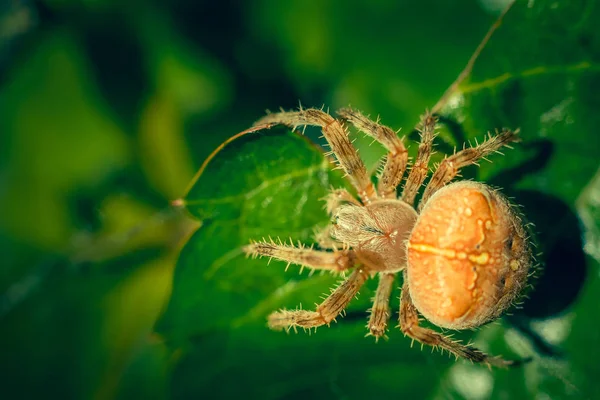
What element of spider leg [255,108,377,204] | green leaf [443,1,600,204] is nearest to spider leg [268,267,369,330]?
spider leg [255,108,377,204]

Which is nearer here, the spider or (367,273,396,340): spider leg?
the spider

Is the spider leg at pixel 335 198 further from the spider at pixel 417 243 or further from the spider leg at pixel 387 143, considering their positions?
the spider leg at pixel 387 143

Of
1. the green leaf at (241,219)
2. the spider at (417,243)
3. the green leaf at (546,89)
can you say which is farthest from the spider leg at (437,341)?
the green leaf at (546,89)

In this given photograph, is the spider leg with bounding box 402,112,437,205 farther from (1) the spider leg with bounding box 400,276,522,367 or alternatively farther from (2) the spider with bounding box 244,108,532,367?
(1) the spider leg with bounding box 400,276,522,367

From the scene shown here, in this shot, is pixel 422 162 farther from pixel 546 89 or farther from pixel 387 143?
pixel 546 89

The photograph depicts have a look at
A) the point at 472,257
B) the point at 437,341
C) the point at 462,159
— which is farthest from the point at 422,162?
the point at 437,341

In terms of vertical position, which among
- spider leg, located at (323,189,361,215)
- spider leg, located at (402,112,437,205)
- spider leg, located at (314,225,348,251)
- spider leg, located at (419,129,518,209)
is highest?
spider leg, located at (402,112,437,205)
